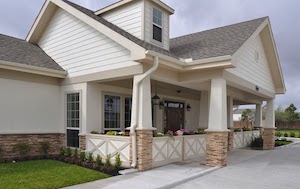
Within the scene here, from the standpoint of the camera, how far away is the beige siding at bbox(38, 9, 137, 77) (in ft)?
29.1

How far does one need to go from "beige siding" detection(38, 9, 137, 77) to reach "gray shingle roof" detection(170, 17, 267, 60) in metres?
2.56

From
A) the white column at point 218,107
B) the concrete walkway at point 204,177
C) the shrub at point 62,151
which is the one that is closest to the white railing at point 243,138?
the concrete walkway at point 204,177

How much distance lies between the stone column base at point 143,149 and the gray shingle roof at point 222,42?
318 centimetres

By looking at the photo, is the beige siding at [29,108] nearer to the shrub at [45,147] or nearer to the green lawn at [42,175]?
the shrub at [45,147]

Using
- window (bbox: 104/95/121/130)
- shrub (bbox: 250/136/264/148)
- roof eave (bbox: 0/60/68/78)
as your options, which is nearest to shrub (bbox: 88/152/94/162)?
window (bbox: 104/95/121/130)

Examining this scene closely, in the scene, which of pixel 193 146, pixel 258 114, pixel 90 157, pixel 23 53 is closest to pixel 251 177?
pixel 193 146

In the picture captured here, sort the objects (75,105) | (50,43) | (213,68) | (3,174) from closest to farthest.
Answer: (3,174), (213,68), (75,105), (50,43)

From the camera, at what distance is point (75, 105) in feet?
34.0

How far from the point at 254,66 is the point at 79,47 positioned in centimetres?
787

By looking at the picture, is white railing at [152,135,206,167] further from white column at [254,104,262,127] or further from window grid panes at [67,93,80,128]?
white column at [254,104,262,127]

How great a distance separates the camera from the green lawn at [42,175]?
628cm

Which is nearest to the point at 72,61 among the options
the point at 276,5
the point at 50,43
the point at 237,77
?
the point at 50,43

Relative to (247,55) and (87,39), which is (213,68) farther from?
(87,39)

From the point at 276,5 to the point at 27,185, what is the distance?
1243 centimetres
